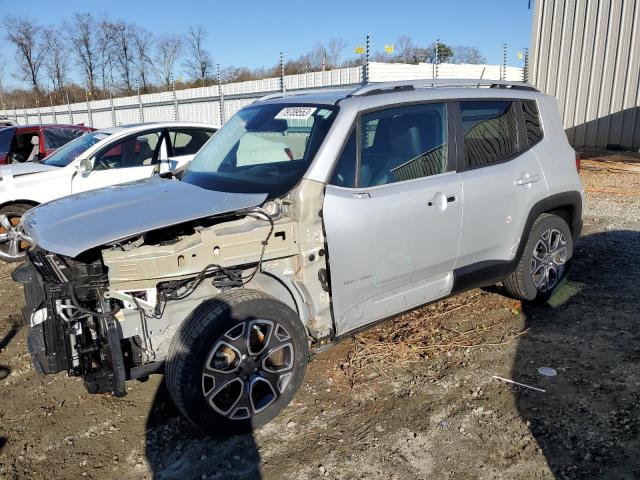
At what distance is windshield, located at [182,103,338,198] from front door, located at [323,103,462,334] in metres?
0.26

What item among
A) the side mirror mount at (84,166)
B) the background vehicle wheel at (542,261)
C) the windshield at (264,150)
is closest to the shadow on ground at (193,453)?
the windshield at (264,150)

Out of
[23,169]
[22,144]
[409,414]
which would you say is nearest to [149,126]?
[23,169]

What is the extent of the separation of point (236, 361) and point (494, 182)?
2333 millimetres

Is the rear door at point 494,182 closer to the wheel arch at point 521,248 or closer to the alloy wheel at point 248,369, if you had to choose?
the wheel arch at point 521,248

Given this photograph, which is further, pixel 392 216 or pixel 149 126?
pixel 149 126

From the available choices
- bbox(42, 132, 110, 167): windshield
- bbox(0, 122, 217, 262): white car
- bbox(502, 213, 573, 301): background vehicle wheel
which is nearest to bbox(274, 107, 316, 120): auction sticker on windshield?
bbox(502, 213, 573, 301): background vehicle wheel

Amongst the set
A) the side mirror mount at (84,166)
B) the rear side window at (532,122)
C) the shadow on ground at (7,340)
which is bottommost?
the shadow on ground at (7,340)

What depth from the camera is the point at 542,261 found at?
4641mm

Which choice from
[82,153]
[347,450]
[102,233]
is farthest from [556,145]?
[82,153]

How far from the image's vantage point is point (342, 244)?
3219mm

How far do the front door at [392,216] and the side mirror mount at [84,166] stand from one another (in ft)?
14.9

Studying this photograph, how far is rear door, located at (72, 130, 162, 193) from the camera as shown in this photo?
7055mm

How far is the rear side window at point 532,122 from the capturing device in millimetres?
4383

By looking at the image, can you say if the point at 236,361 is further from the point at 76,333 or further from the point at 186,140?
the point at 186,140
